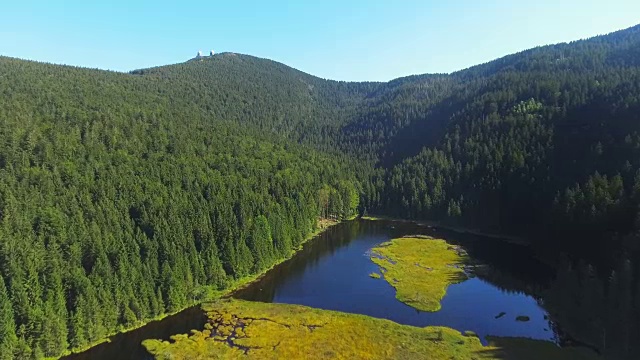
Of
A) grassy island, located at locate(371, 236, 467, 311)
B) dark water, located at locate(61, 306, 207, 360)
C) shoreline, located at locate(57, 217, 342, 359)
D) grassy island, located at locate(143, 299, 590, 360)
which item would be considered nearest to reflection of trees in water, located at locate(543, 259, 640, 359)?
grassy island, located at locate(143, 299, 590, 360)

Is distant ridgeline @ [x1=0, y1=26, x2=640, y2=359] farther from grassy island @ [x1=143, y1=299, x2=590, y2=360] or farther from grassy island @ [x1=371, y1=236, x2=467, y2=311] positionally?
grassy island @ [x1=371, y1=236, x2=467, y2=311]

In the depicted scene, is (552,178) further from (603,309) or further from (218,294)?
(218,294)

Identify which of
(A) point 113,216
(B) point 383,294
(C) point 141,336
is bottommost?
(B) point 383,294

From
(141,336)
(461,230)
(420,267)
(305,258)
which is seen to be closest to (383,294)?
(420,267)

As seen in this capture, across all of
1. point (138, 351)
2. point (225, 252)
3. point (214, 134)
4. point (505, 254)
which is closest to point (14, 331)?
point (138, 351)

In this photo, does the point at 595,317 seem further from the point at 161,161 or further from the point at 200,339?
the point at 161,161

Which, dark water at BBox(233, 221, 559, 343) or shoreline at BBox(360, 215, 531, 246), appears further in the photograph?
shoreline at BBox(360, 215, 531, 246)
